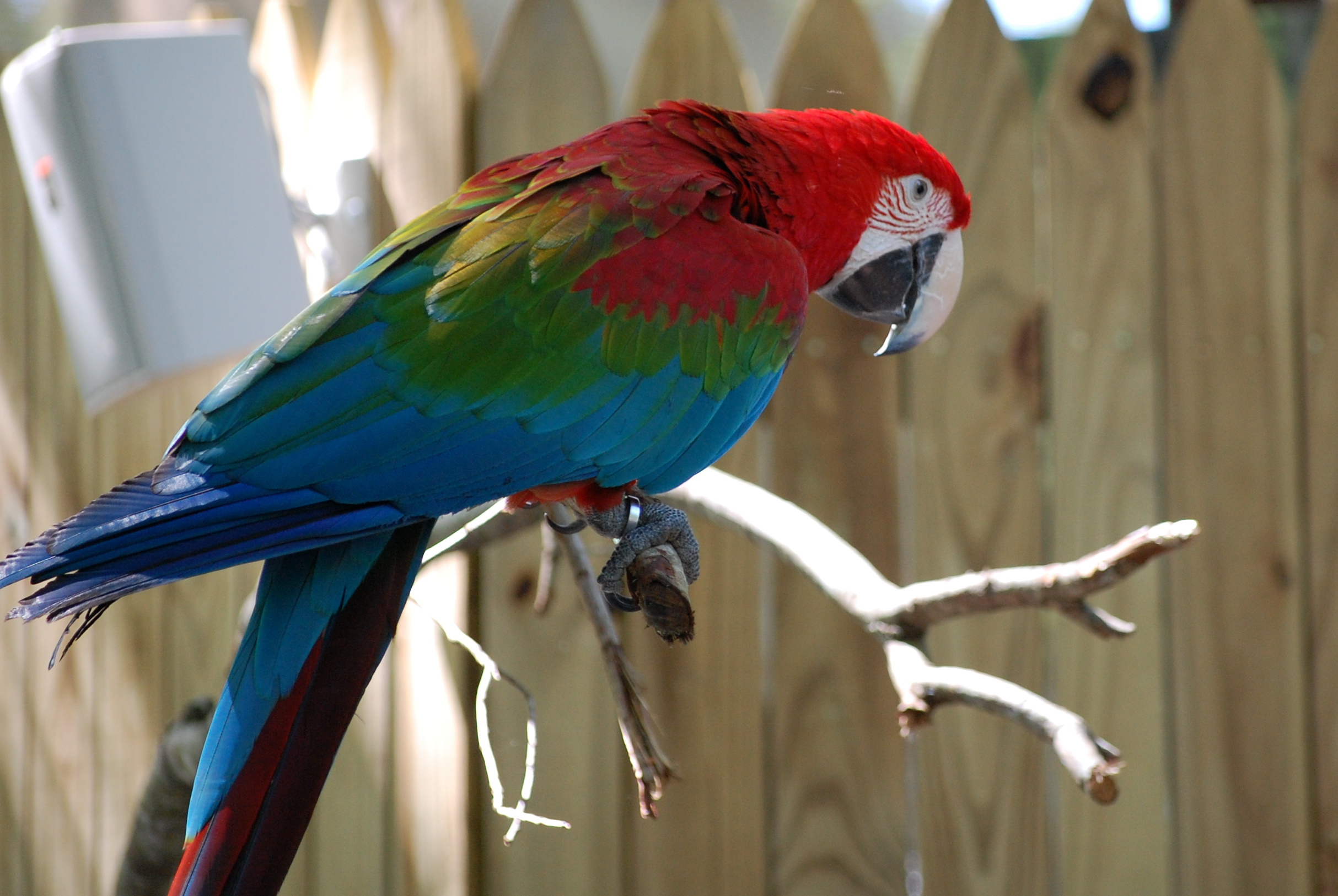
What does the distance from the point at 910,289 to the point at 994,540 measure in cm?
45

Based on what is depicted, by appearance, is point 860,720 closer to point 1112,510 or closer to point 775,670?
point 775,670

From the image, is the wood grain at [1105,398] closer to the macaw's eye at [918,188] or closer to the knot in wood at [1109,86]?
the knot in wood at [1109,86]

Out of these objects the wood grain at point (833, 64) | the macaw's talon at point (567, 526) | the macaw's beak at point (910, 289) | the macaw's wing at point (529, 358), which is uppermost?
the wood grain at point (833, 64)

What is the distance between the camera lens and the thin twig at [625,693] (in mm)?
1162

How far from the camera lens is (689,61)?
1.92 metres

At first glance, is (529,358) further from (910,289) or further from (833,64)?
(833,64)

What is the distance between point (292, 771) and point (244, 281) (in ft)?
3.23

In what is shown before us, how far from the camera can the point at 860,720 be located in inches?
71.6

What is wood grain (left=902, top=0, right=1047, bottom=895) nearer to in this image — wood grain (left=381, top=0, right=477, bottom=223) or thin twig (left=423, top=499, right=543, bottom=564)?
thin twig (left=423, top=499, right=543, bottom=564)

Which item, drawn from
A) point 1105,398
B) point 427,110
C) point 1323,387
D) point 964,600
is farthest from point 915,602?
point 427,110

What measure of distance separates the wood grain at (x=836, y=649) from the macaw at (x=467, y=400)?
1.18ft

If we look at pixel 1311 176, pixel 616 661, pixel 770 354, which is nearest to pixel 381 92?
pixel 770 354

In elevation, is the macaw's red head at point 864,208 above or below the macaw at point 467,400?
above

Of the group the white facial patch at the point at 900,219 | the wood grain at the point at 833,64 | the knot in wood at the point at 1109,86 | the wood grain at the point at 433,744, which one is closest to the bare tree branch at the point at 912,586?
the white facial patch at the point at 900,219
